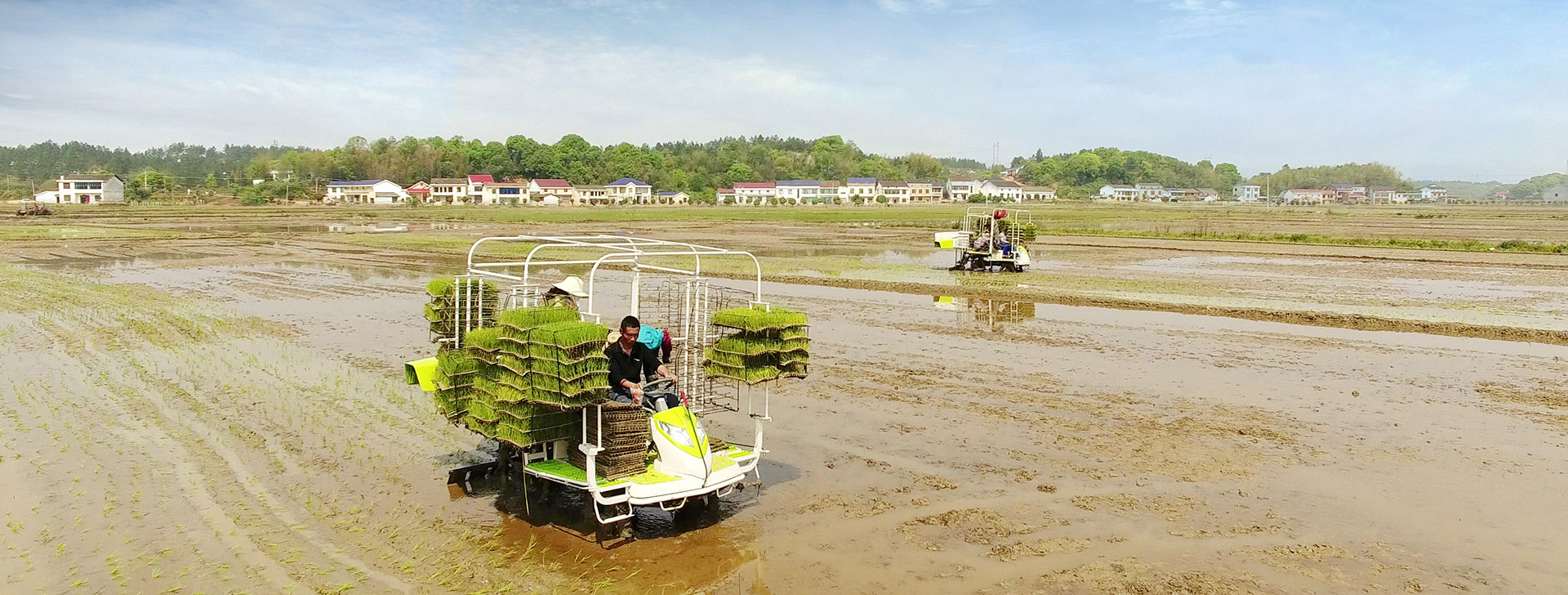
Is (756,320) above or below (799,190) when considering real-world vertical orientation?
below

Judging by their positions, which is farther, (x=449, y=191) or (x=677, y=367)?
(x=449, y=191)

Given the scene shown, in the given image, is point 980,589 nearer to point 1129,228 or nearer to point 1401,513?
point 1401,513

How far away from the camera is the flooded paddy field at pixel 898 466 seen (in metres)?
8.09

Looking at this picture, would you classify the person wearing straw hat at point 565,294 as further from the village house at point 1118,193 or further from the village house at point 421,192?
the village house at point 1118,193

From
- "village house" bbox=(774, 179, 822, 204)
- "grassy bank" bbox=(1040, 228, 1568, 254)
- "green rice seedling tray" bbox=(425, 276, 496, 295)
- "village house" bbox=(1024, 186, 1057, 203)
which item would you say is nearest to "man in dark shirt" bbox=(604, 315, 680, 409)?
"green rice seedling tray" bbox=(425, 276, 496, 295)

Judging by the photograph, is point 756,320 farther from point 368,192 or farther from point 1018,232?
point 368,192

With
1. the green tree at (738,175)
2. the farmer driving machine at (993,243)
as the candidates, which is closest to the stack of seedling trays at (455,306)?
the farmer driving machine at (993,243)

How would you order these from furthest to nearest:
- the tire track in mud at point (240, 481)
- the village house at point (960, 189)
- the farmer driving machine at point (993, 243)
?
the village house at point (960, 189) → the farmer driving machine at point (993, 243) → the tire track in mud at point (240, 481)

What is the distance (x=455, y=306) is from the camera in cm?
1058

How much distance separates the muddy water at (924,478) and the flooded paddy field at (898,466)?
0.05m

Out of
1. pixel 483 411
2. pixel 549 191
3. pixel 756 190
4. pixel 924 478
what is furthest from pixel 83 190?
pixel 924 478

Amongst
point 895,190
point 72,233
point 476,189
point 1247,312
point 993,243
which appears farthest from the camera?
point 895,190

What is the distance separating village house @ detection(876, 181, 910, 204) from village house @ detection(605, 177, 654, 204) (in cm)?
3932

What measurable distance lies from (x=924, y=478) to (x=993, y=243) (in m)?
24.6
